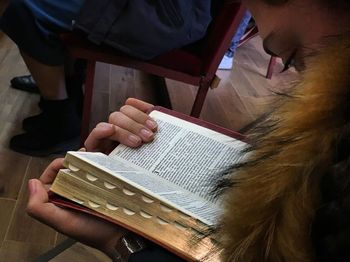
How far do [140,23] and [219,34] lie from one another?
1.06 ft

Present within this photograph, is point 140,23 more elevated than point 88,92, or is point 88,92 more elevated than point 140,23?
point 140,23

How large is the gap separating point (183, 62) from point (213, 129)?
789 millimetres

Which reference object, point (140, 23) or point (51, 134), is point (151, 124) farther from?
point (51, 134)

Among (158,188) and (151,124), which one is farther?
(151,124)

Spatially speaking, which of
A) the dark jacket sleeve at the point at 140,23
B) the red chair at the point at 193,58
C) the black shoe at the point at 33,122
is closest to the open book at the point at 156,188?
the dark jacket sleeve at the point at 140,23

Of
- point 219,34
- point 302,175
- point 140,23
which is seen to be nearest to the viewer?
point 302,175

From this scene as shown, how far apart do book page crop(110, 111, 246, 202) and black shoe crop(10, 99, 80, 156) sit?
1.04 meters

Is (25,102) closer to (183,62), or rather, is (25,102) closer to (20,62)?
(20,62)

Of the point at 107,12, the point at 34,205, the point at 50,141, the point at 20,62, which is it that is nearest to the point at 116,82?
the point at 20,62

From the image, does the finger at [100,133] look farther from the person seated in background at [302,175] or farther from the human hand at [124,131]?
the person seated in background at [302,175]

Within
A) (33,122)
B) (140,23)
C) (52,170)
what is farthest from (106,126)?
(33,122)

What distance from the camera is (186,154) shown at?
0.84 meters

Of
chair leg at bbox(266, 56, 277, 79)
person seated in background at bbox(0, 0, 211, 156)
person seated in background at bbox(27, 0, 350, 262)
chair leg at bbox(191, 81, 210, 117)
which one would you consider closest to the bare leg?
person seated in background at bbox(0, 0, 211, 156)

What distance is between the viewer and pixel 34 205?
2.36 ft
